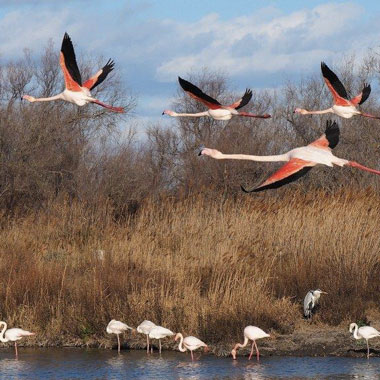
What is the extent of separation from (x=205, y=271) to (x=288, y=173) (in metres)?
5.47

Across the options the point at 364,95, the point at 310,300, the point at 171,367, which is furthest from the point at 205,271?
the point at 364,95

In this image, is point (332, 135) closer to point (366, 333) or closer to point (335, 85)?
point (335, 85)

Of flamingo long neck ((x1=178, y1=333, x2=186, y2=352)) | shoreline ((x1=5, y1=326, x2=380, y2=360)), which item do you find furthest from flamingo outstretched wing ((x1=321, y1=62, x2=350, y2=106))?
flamingo long neck ((x1=178, y1=333, x2=186, y2=352))

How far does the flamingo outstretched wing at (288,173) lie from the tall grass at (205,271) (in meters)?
4.00

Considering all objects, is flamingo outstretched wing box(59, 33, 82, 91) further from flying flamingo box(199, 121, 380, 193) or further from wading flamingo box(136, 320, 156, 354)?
wading flamingo box(136, 320, 156, 354)

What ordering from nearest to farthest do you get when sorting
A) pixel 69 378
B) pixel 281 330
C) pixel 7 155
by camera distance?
1. pixel 69 378
2. pixel 281 330
3. pixel 7 155

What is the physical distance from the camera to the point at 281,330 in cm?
1375

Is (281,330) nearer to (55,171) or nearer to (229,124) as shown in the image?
(55,171)

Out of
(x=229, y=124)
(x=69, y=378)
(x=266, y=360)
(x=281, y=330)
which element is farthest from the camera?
(x=229, y=124)

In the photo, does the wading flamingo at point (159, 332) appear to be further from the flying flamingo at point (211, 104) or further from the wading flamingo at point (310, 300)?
the flying flamingo at point (211, 104)

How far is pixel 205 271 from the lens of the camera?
14750 millimetres

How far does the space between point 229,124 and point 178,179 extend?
137 inches

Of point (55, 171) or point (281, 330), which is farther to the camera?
point (55, 171)

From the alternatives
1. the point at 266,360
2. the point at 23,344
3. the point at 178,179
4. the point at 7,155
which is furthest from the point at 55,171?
the point at 266,360
